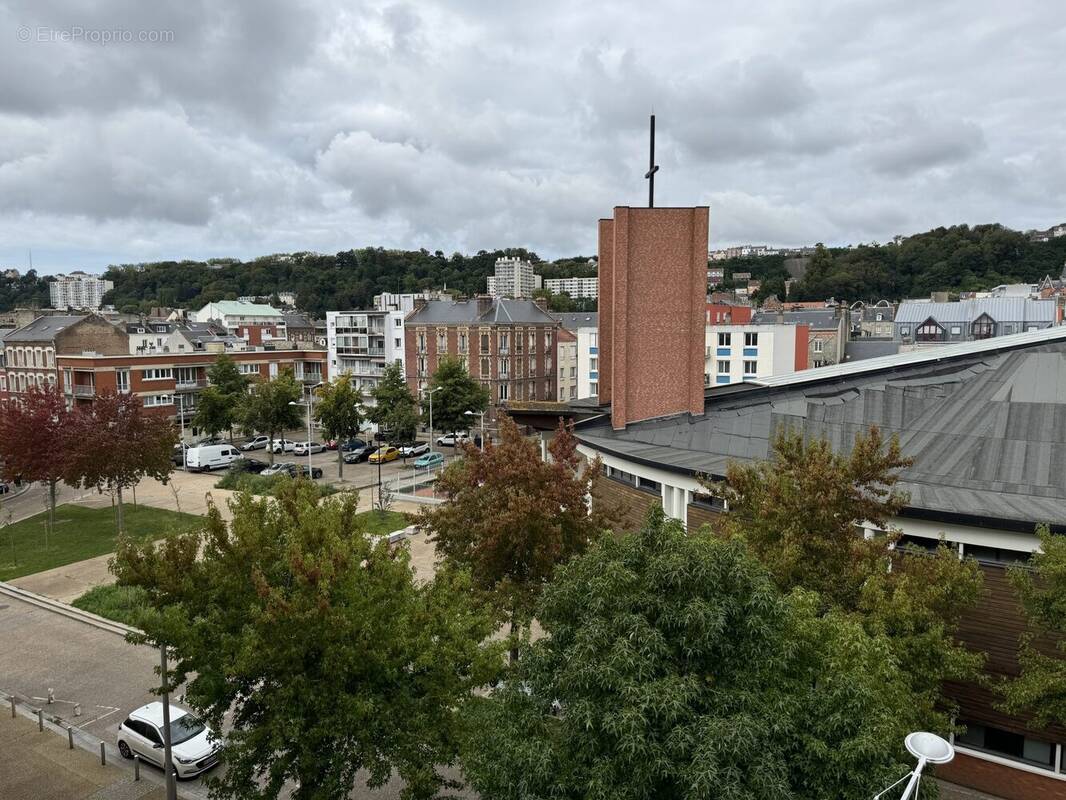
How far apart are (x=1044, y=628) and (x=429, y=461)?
3958cm

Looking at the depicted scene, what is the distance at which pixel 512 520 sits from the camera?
55.2 ft

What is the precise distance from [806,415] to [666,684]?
16.6 m

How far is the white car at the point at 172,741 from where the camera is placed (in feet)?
52.4

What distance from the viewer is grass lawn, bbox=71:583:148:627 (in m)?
24.2

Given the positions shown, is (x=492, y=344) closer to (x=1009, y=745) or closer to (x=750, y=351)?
(x=750, y=351)

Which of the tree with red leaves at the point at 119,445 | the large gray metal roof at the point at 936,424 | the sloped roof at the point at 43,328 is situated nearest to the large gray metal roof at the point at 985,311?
the large gray metal roof at the point at 936,424

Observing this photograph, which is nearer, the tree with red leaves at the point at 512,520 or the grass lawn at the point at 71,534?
the tree with red leaves at the point at 512,520

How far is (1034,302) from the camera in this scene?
226 ft

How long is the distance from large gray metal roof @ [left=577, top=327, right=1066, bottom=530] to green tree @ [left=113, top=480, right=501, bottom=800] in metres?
9.57

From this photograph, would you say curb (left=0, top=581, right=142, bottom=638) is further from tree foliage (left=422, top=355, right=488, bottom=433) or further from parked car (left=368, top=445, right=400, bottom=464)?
tree foliage (left=422, top=355, right=488, bottom=433)

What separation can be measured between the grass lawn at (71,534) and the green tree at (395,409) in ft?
54.9

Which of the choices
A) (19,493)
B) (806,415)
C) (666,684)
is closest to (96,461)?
(19,493)

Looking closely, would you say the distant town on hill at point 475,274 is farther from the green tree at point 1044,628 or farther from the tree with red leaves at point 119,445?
the green tree at point 1044,628

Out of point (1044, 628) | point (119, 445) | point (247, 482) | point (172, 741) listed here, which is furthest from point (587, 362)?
point (1044, 628)
